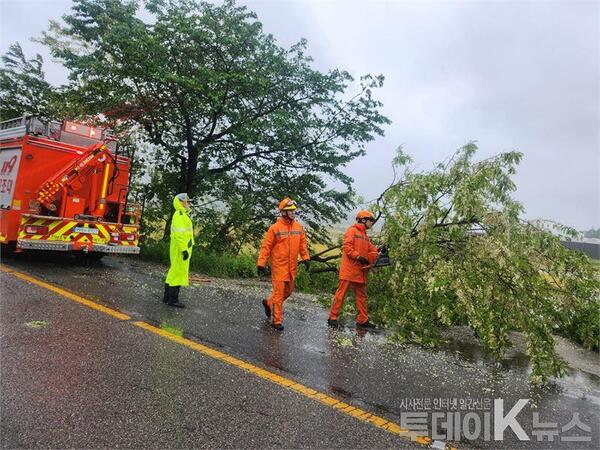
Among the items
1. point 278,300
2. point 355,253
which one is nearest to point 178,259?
point 278,300

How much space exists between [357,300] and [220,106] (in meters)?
6.78

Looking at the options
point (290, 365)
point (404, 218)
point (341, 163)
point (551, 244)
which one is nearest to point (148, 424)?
point (290, 365)

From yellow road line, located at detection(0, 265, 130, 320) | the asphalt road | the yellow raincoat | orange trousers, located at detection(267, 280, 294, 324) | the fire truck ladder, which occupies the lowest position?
the asphalt road

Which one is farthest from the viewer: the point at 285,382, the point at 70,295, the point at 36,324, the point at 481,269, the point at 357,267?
the point at 357,267

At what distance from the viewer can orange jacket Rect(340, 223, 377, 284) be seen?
6848 mm

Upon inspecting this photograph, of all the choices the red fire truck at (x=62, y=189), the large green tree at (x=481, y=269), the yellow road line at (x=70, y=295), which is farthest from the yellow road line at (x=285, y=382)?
the red fire truck at (x=62, y=189)

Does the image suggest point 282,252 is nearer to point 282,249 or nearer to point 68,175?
point 282,249

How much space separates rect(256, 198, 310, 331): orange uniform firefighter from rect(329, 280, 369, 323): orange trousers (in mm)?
795

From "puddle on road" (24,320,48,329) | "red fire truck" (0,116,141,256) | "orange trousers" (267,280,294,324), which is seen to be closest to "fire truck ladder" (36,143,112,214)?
"red fire truck" (0,116,141,256)

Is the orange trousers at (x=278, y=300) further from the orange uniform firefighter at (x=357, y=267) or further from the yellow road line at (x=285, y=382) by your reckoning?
the yellow road line at (x=285, y=382)

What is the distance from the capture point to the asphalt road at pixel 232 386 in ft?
10.2

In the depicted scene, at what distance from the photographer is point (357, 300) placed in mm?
6961

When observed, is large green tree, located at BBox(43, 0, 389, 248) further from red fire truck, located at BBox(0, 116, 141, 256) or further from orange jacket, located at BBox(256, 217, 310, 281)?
orange jacket, located at BBox(256, 217, 310, 281)

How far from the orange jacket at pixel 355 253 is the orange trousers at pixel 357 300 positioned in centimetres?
11
